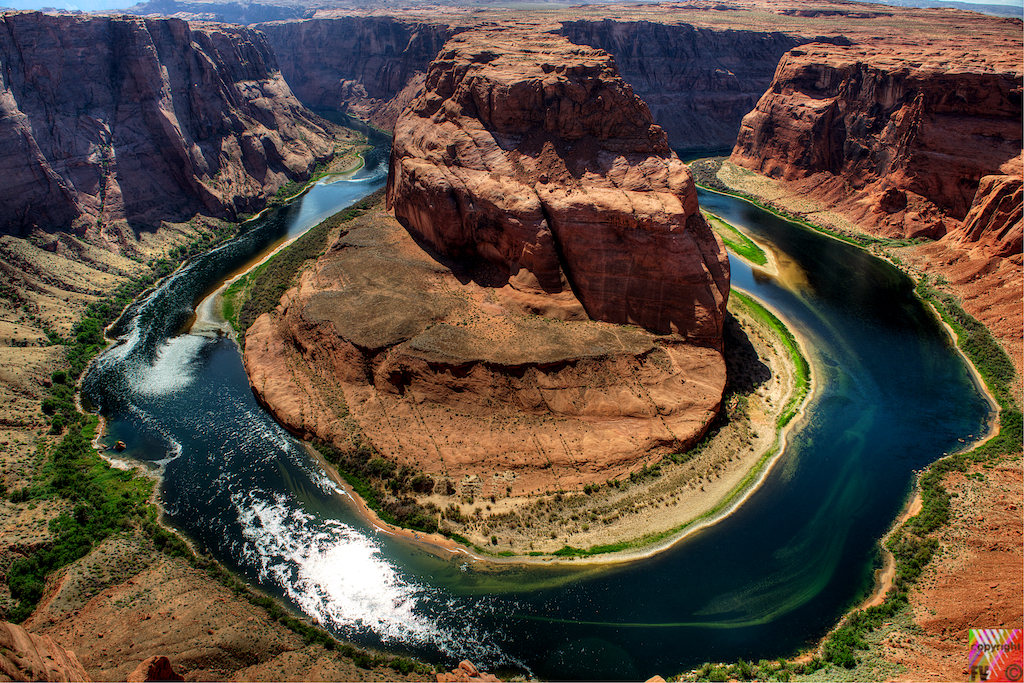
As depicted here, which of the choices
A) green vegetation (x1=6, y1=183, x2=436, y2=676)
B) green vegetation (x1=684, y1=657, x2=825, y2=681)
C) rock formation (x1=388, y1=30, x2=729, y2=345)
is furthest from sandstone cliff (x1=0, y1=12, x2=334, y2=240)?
green vegetation (x1=684, y1=657, x2=825, y2=681)

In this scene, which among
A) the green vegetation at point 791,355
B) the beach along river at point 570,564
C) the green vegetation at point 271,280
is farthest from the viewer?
the green vegetation at point 271,280

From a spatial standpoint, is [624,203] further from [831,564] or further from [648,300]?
[831,564]

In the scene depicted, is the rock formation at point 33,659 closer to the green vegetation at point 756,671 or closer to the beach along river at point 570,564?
the beach along river at point 570,564

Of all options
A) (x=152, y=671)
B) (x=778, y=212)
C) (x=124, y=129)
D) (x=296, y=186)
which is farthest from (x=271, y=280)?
(x=778, y=212)

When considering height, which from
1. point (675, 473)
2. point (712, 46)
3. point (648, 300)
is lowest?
point (675, 473)

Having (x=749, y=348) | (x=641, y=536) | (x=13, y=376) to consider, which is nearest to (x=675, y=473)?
(x=641, y=536)

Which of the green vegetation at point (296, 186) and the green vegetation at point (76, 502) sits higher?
the green vegetation at point (296, 186)

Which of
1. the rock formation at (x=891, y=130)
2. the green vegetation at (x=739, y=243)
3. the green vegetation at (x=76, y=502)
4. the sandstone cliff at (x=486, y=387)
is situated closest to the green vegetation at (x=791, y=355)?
the sandstone cliff at (x=486, y=387)
